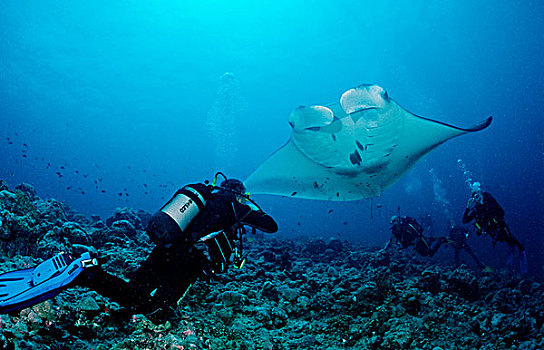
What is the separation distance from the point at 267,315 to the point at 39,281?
A: 207cm

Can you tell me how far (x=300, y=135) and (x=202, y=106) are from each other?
63624 mm

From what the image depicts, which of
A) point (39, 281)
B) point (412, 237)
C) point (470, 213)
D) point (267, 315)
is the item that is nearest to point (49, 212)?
point (39, 281)

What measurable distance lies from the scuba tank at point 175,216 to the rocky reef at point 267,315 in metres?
0.74

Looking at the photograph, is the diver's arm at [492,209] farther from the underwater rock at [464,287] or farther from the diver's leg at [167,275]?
the diver's leg at [167,275]

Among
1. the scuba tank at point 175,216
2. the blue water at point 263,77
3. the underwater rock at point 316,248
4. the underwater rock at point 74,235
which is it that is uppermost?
the blue water at point 263,77

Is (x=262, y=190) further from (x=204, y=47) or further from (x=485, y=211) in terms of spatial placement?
(x=204, y=47)

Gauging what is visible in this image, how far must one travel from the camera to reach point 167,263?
103 inches

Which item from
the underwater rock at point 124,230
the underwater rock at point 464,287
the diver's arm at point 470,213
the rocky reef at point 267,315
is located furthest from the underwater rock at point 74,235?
the diver's arm at point 470,213

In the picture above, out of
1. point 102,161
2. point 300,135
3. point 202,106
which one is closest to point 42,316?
point 300,135

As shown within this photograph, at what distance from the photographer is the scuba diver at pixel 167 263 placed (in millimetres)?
2043

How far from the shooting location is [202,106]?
64.5 metres

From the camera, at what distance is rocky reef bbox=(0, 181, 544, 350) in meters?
2.27

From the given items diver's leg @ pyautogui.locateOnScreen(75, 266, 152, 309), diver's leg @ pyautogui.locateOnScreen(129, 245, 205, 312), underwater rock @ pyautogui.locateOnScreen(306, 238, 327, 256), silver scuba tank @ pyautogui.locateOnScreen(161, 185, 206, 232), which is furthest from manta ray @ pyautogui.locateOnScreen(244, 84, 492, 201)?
underwater rock @ pyautogui.locateOnScreen(306, 238, 327, 256)

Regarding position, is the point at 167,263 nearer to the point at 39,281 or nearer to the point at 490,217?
the point at 39,281
